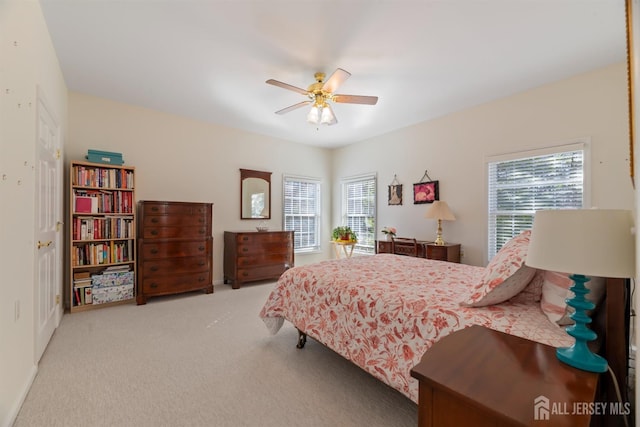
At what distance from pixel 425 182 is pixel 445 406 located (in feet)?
13.1

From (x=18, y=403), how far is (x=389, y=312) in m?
2.30

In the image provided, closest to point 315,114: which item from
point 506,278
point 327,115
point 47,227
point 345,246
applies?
point 327,115

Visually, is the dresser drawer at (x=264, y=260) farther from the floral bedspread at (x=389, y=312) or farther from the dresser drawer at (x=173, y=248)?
the floral bedspread at (x=389, y=312)

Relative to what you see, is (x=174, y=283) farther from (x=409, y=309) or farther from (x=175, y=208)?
(x=409, y=309)

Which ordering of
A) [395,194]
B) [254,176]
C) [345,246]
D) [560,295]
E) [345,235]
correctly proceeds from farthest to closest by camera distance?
1. [345,246]
2. [345,235]
3. [254,176]
4. [395,194]
5. [560,295]

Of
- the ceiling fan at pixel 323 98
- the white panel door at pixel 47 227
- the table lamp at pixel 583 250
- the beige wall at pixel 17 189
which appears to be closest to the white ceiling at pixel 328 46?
the ceiling fan at pixel 323 98

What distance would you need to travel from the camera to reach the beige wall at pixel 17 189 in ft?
4.99

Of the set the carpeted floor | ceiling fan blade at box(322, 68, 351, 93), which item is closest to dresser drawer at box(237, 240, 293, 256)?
the carpeted floor

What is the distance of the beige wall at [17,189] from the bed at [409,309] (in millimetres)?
1716

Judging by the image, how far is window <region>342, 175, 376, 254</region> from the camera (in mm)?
5496

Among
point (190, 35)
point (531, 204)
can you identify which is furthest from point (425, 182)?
point (190, 35)

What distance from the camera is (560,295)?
4.45ft

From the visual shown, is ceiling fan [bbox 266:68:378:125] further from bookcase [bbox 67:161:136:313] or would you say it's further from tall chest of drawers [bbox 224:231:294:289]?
bookcase [bbox 67:161:136:313]

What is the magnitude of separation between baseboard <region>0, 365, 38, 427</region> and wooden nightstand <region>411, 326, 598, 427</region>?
2170 millimetres
